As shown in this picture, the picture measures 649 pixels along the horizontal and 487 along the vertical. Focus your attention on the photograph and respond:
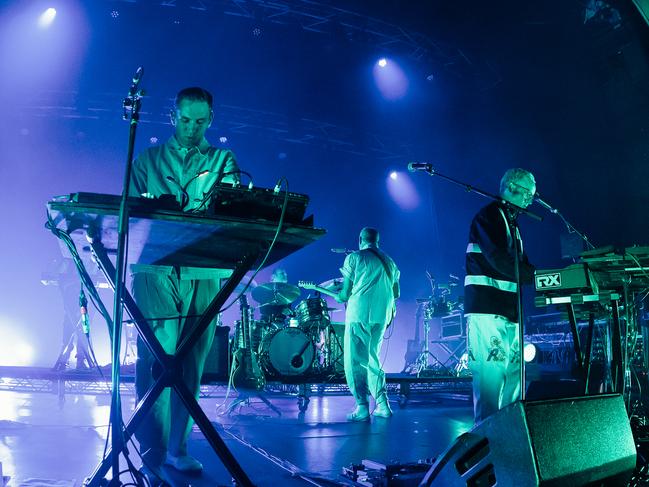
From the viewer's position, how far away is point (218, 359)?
22.1 feet

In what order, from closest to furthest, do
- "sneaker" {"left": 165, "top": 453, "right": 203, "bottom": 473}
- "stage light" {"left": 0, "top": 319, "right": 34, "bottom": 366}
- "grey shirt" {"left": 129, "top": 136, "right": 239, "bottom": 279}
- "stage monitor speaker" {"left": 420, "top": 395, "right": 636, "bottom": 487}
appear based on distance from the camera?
"stage monitor speaker" {"left": 420, "top": 395, "right": 636, "bottom": 487}, "sneaker" {"left": 165, "top": 453, "right": 203, "bottom": 473}, "grey shirt" {"left": 129, "top": 136, "right": 239, "bottom": 279}, "stage light" {"left": 0, "top": 319, "right": 34, "bottom": 366}

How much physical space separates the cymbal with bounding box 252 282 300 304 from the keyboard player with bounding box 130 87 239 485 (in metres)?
5.16

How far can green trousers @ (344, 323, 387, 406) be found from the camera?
6133 mm

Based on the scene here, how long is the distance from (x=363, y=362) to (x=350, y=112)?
386 inches

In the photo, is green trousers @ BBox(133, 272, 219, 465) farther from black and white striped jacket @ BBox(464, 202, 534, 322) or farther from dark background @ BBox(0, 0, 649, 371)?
dark background @ BBox(0, 0, 649, 371)

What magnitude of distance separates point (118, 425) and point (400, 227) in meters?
14.2

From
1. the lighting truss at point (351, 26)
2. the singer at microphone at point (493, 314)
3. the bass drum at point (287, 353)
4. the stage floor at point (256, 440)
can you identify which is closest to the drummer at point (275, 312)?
the bass drum at point (287, 353)

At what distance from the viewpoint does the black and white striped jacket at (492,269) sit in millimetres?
3846

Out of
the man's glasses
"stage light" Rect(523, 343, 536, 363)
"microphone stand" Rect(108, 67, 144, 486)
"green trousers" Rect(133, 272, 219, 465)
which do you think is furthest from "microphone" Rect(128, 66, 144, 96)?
"stage light" Rect(523, 343, 536, 363)

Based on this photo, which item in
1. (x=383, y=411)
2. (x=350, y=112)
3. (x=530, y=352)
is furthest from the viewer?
(x=350, y=112)

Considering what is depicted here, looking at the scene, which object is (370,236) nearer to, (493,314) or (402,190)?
(493,314)

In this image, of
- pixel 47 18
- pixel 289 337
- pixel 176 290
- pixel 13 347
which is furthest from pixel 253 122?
pixel 176 290

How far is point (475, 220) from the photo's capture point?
4094 mm

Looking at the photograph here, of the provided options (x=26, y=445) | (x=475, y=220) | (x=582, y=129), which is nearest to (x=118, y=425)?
(x=26, y=445)
